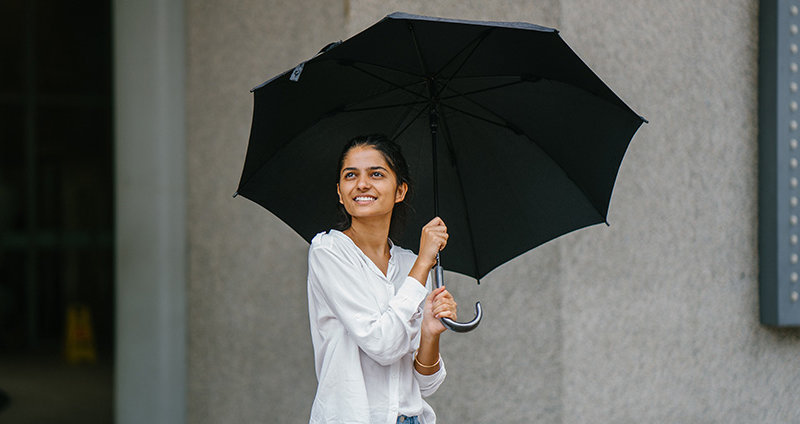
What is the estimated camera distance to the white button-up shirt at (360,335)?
7.00 feet

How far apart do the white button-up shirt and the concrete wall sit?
2.09 metres

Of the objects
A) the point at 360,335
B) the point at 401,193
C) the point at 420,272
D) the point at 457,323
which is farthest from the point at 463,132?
the point at 360,335

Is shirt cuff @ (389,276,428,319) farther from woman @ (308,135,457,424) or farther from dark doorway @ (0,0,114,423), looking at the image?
dark doorway @ (0,0,114,423)

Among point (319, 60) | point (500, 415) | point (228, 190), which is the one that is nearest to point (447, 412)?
point (500, 415)

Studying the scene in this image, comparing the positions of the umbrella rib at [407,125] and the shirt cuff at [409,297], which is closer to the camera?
the shirt cuff at [409,297]

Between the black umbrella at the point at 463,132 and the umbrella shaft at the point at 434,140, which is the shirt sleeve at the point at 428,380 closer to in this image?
the black umbrella at the point at 463,132

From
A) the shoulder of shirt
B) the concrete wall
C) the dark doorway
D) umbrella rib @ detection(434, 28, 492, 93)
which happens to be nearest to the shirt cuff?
the shoulder of shirt

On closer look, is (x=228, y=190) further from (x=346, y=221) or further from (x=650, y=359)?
(x=650, y=359)

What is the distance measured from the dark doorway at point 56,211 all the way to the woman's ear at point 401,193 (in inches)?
161

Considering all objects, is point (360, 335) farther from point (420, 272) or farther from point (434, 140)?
point (434, 140)

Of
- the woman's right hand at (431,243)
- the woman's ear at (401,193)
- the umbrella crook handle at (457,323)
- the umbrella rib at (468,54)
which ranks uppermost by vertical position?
the umbrella rib at (468,54)

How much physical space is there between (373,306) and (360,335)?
0.11m

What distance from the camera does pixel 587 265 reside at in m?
4.48

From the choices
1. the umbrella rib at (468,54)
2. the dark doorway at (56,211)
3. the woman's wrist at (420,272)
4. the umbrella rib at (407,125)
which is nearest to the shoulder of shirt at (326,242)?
the woman's wrist at (420,272)
